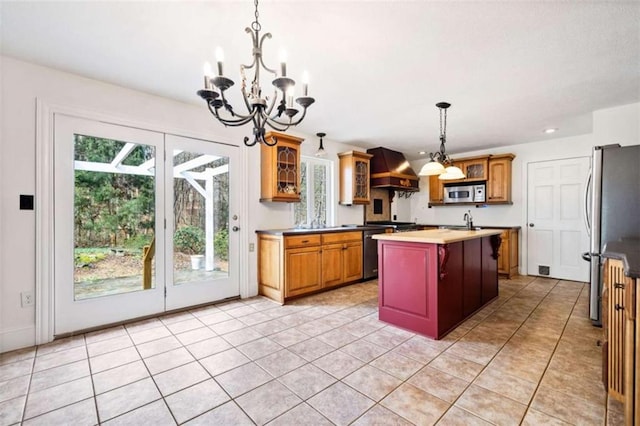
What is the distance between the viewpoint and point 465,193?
565 cm

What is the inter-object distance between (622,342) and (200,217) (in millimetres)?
3704

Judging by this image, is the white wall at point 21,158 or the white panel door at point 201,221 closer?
the white wall at point 21,158

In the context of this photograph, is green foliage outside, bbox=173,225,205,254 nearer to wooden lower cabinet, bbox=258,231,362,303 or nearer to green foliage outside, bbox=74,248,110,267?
green foliage outside, bbox=74,248,110,267

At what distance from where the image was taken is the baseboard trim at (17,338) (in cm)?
239

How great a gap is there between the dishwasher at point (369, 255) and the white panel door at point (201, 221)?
6.68 feet

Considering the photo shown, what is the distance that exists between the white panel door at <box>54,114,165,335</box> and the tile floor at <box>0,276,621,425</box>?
0.28m

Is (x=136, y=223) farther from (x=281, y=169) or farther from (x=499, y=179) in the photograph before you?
(x=499, y=179)

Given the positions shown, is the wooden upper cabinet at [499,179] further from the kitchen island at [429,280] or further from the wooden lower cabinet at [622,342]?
the wooden lower cabinet at [622,342]

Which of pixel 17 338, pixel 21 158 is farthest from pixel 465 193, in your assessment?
pixel 17 338

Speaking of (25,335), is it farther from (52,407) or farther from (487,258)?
(487,258)

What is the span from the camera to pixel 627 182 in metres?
2.68

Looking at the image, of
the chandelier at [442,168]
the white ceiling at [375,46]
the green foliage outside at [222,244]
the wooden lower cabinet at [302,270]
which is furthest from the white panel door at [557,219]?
the green foliage outside at [222,244]

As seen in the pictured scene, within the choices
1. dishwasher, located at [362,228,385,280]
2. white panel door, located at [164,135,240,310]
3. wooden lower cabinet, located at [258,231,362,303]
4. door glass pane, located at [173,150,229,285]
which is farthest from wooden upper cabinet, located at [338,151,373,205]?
door glass pane, located at [173,150,229,285]

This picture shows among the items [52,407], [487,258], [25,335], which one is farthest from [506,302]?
[25,335]
